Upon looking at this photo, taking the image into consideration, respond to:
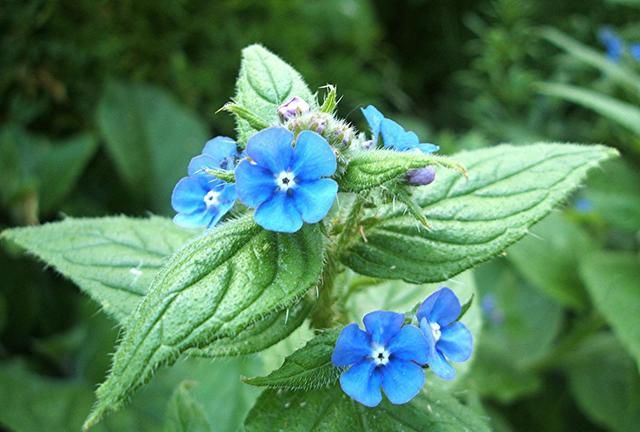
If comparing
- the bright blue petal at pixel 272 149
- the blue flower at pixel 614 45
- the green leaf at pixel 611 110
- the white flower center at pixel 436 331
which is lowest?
the blue flower at pixel 614 45

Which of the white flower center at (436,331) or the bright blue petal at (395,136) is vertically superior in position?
the bright blue petal at (395,136)

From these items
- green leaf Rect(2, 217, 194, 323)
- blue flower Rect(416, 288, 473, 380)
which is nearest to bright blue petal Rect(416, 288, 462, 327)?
blue flower Rect(416, 288, 473, 380)

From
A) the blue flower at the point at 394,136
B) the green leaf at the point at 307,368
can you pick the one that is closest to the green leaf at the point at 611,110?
the blue flower at the point at 394,136

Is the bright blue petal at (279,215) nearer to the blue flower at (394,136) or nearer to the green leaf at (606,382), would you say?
the blue flower at (394,136)

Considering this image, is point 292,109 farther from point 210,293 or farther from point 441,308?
point 441,308

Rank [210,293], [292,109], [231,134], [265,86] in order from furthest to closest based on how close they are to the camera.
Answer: [231,134]
[265,86]
[292,109]
[210,293]

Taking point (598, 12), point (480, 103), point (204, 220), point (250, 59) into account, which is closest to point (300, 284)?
point (204, 220)

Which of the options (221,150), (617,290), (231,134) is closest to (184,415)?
(221,150)
